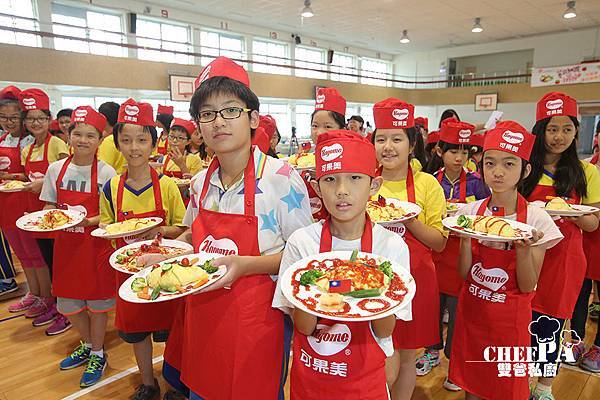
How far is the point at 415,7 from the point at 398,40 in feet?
18.6

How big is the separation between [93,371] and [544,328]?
3125 millimetres

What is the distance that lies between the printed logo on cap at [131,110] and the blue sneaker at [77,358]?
1927 millimetres

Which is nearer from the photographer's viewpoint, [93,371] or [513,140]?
[513,140]

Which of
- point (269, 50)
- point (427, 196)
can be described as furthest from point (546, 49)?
point (427, 196)

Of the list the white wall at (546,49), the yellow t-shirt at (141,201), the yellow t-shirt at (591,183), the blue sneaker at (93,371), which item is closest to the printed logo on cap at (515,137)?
the yellow t-shirt at (591,183)

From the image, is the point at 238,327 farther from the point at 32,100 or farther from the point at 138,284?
the point at 32,100

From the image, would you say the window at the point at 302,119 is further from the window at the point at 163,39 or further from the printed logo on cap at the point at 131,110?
the printed logo on cap at the point at 131,110

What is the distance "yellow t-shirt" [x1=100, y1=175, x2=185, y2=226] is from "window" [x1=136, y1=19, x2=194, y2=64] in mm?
9198

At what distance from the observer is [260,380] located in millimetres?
1593

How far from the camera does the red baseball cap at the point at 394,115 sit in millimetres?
2139

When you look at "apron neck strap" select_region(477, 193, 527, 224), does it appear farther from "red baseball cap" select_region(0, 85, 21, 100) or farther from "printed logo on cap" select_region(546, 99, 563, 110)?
"red baseball cap" select_region(0, 85, 21, 100)

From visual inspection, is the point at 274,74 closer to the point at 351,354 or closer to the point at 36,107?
the point at 36,107

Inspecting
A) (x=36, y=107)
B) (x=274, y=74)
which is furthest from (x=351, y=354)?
(x=274, y=74)

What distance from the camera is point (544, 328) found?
8.32 feet
